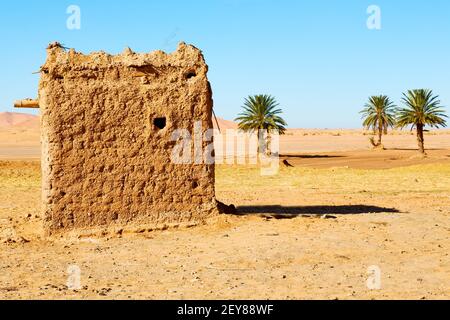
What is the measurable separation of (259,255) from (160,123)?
11.8 ft

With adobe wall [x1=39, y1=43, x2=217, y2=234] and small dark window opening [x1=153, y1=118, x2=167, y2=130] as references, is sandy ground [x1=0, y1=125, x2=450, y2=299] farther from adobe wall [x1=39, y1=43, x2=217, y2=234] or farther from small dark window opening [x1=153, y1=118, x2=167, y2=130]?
small dark window opening [x1=153, y1=118, x2=167, y2=130]

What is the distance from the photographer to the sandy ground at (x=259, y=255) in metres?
7.65

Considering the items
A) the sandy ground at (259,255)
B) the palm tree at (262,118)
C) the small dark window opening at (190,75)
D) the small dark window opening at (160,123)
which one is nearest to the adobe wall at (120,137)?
the small dark window opening at (190,75)

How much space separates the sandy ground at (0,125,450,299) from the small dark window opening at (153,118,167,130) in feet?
6.83

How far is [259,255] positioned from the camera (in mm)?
9539

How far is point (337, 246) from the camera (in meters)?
10.1

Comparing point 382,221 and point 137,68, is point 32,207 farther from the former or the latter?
point 382,221

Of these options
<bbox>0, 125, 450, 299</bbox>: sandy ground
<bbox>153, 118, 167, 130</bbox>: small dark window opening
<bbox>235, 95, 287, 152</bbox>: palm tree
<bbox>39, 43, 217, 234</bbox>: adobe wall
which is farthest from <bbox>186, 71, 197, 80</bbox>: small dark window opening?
<bbox>235, 95, 287, 152</bbox>: palm tree

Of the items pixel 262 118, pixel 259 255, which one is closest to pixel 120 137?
pixel 259 255

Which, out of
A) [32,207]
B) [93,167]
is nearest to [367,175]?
[32,207]

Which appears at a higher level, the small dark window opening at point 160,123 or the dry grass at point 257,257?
the small dark window opening at point 160,123

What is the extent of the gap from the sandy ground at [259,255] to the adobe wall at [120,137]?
0.57 meters

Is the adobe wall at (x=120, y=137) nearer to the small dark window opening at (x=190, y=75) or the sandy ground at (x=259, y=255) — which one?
the small dark window opening at (x=190, y=75)
